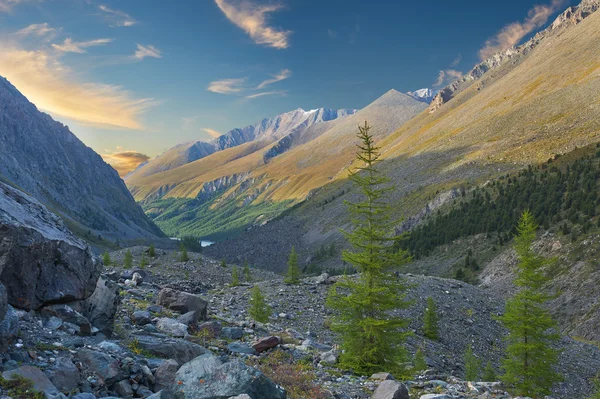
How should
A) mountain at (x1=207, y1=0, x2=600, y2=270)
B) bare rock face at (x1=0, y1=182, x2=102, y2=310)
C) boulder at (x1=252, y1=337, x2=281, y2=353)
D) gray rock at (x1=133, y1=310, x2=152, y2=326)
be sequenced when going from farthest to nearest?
mountain at (x1=207, y1=0, x2=600, y2=270) → boulder at (x1=252, y1=337, x2=281, y2=353) → gray rock at (x1=133, y1=310, x2=152, y2=326) → bare rock face at (x1=0, y1=182, x2=102, y2=310)

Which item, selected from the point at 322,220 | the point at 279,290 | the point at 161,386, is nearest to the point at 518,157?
the point at 322,220

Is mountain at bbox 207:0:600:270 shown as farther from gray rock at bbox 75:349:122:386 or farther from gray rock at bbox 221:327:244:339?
gray rock at bbox 75:349:122:386

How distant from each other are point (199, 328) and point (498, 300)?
41.9 m

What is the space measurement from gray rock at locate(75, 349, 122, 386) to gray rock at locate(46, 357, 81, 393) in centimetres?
48

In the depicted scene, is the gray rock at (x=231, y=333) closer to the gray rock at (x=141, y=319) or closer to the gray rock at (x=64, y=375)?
the gray rock at (x=141, y=319)

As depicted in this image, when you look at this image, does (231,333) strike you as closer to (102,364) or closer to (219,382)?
(102,364)

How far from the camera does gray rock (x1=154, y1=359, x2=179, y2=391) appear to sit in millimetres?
9641

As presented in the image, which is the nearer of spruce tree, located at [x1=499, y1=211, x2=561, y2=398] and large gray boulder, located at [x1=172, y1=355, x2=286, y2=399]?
large gray boulder, located at [x1=172, y1=355, x2=286, y2=399]

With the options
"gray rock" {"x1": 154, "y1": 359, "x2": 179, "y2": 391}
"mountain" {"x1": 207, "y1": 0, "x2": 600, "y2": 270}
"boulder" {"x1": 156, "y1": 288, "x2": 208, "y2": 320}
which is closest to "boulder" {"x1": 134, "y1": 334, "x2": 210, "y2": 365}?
"gray rock" {"x1": 154, "y1": 359, "x2": 179, "y2": 391}

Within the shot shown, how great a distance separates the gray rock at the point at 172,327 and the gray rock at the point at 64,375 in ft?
20.0

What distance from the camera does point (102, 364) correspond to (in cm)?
925

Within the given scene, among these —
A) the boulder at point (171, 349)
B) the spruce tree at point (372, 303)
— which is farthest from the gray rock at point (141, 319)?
the spruce tree at point (372, 303)

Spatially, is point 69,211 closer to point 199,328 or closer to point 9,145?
point 9,145

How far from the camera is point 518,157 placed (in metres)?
115
